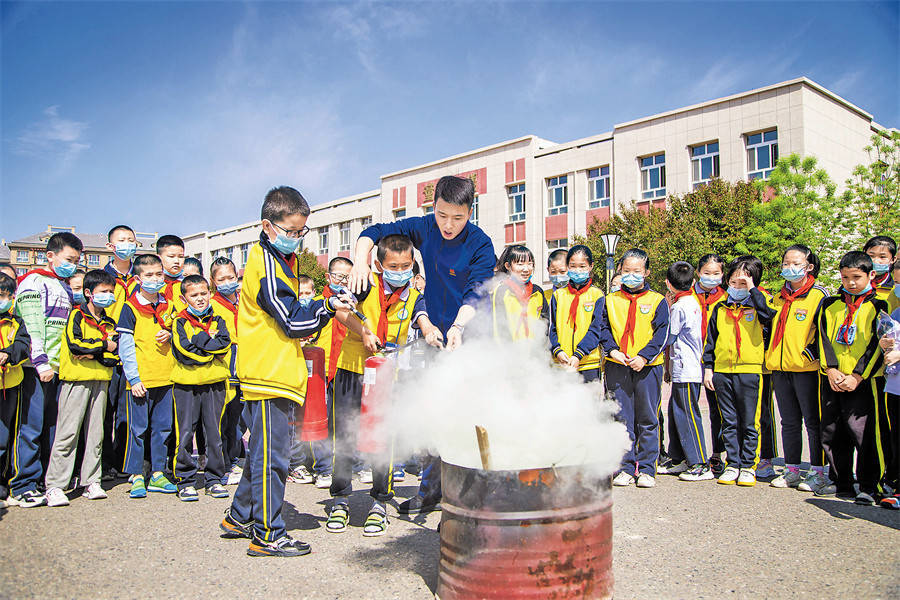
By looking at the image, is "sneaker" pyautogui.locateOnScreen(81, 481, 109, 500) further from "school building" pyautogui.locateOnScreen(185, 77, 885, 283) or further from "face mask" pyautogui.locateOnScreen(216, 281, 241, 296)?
"school building" pyautogui.locateOnScreen(185, 77, 885, 283)

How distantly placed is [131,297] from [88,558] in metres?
2.77

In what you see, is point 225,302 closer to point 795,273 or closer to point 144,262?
point 144,262

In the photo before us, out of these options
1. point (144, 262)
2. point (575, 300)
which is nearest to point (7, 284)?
point (144, 262)

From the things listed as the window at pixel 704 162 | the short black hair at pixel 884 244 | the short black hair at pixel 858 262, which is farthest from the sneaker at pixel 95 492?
the window at pixel 704 162

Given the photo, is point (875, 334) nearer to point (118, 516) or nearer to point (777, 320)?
point (777, 320)

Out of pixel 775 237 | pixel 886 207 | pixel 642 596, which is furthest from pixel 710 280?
pixel 886 207

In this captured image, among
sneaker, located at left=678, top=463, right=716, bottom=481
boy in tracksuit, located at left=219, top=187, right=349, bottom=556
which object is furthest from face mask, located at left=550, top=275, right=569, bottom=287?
boy in tracksuit, located at left=219, top=187, right=349, bottom=556

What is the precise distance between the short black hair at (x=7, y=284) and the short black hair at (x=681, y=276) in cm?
637

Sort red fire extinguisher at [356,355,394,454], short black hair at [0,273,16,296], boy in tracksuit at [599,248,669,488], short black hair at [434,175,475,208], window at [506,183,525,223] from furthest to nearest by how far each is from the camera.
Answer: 1. window at [506,183,525,223]
2. boy in tracksuit at [599,248,669,488]
3. short black hair at [0,273,16,296]
4. short black hair at [434,175,475,208]
5. red fire extinguisher at [356,355,394,454]

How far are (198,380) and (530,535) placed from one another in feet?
13.6

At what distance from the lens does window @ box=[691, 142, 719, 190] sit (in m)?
28.4

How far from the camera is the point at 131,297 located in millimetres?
5887

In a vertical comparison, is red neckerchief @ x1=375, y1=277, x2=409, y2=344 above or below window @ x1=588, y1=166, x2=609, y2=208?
below

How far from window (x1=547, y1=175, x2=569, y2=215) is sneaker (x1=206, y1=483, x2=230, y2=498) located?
31314mm
